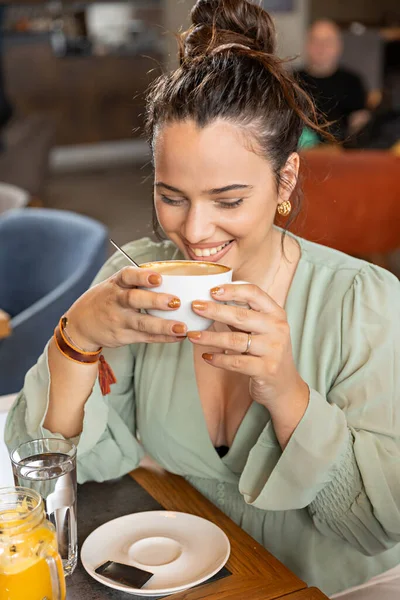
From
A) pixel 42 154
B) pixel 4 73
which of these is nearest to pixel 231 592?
pixel 42 154

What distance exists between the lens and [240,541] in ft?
3.85

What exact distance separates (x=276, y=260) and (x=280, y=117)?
266 millimetres

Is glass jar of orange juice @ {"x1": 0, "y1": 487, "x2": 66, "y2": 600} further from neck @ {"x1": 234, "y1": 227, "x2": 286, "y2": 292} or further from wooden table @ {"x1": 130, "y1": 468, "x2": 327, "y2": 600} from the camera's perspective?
neck @ {"x1": 234, "y1": 227, "x2": 286, "y2": 292}

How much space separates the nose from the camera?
129 cm

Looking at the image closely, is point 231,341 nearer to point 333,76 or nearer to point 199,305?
point 199,305

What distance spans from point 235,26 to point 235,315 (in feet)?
2.15

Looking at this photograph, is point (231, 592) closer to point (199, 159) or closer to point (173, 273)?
point (173, 273)

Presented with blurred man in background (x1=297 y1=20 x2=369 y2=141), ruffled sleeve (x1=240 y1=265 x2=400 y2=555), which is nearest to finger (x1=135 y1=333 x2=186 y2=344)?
ruffled sleeve (x1=240 y1=265 x2=400 y2=555)

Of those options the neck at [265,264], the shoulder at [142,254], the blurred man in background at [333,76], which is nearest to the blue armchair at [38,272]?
the shoulder at [142,254]

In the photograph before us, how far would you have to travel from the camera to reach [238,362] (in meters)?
1.12

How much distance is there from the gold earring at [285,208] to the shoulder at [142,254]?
0.25 meters

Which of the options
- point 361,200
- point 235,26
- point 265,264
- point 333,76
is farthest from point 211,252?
point 333,76

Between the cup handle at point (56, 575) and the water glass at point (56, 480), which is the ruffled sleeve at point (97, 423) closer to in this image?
the water glass at point (56, 480)

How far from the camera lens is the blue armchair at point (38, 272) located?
241 cm
